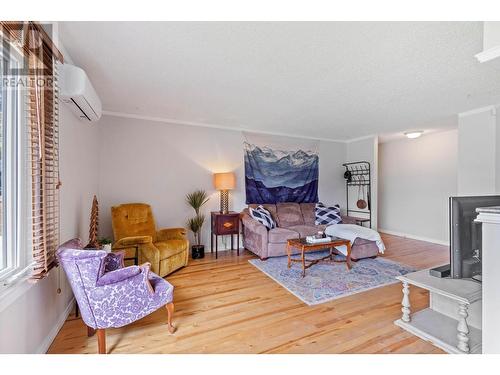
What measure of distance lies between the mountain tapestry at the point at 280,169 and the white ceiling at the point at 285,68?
964 millimetres

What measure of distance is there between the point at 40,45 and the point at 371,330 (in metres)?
3.16

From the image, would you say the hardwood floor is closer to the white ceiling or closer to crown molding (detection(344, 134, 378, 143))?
the white ceiling

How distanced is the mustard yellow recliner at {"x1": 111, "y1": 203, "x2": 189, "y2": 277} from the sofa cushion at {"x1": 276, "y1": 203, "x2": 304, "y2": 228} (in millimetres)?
1853

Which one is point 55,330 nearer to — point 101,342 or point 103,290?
point 101,342

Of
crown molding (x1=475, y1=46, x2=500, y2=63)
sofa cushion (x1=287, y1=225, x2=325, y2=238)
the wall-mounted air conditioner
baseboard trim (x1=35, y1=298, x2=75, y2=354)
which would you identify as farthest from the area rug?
the wall-mounted air conditioner

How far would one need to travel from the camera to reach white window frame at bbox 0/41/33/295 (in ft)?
4.66

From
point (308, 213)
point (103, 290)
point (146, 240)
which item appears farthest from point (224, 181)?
point (103, 290)

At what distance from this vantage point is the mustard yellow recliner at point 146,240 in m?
2.84

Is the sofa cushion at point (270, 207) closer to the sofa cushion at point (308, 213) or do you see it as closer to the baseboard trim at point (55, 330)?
the sofa cushion at point (308, 213)

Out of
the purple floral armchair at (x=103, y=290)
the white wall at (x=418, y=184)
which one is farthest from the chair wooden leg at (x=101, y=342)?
the white wall at (x=418, y=184)

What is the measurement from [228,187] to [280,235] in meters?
1.18

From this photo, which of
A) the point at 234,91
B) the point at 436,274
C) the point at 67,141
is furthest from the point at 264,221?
the point at 67,141
